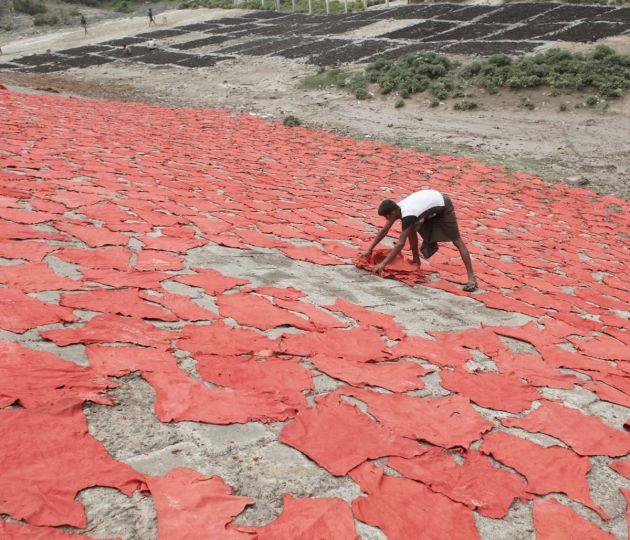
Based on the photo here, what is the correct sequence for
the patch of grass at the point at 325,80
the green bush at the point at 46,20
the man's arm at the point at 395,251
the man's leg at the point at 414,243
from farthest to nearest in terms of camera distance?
the green bush at the point at 46,20 < the patch of grass at the point at 325,80 < the man's leg at the point at 414,243 < the man's arm at the point at 395,251

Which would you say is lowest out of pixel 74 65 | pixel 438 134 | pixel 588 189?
pixel 588 189

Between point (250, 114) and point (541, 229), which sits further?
point (250, 114)

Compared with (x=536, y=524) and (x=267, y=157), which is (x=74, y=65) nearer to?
(x=267, y=157)

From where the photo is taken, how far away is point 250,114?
1186cm

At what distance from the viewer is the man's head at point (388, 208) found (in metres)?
3.63

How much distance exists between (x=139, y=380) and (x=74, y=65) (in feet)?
73.3

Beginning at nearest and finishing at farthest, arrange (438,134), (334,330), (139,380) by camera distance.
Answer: (139,380) → (334,330) → (438,134)

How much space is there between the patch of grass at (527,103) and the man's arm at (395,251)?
356 inches

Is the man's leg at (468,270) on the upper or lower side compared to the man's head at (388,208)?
lower

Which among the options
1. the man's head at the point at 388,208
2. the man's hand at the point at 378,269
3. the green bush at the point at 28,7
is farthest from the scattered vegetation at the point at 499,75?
the green bush at the point at 28,7

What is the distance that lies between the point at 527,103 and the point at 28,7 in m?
34.0

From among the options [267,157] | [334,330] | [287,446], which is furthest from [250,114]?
[287,446]

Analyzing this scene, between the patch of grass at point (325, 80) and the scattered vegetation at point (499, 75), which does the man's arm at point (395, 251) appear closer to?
the scattered vegetation at point (499, 75)

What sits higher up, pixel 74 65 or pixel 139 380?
pixel 74 65
